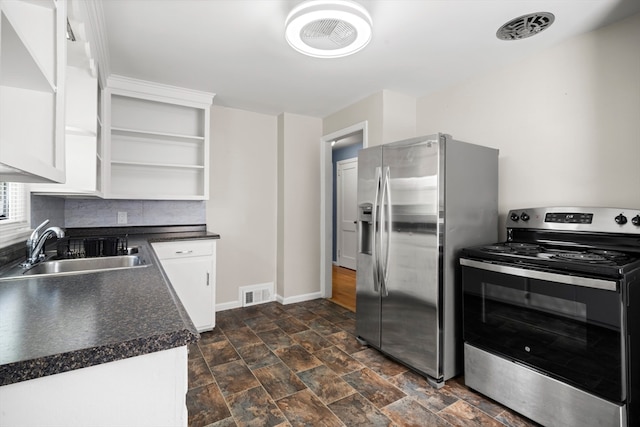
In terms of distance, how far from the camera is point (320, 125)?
13.6 feet

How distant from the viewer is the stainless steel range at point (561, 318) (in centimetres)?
146

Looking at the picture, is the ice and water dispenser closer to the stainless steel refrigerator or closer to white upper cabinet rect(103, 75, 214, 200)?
the stainless steel refrigerator

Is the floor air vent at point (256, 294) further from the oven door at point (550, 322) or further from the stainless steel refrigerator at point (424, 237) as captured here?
the oven door at point (550, 322)

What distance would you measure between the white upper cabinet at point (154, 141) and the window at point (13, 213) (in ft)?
3.18

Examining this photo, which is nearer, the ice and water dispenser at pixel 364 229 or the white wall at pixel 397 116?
the ice and water dispenser at pixel 364 229

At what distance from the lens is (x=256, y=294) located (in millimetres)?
3887

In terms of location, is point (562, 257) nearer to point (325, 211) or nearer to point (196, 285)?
point (325, 211)

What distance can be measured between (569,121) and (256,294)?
11.3 feet

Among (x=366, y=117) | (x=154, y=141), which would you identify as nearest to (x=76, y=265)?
(x=154, y=141)

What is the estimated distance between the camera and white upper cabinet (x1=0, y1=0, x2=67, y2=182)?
88cm

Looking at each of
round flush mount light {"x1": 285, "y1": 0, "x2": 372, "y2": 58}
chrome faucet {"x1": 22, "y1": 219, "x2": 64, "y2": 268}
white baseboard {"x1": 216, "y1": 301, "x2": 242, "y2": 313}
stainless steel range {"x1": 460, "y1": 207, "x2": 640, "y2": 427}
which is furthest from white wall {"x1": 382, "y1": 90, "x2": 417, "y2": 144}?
chrome faucet {"x1": 22, "y1": 219, "x2": 64, "y2": 268}

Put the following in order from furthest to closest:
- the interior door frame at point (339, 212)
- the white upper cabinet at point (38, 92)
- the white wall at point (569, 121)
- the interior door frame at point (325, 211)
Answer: the interior door frame at point (339, 212)
the interior door frame at point (325, 211)
the white wall at point (569, 121)
the white upper cabinet at point (38, 92)

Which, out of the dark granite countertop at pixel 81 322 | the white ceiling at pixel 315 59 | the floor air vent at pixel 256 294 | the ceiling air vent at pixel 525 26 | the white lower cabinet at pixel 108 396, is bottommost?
the floor air vent at pixel 256 294

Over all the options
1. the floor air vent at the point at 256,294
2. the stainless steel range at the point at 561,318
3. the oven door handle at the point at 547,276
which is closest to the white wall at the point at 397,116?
the stainless steel range at the point at 561,318
